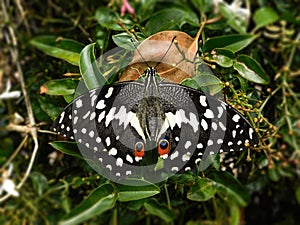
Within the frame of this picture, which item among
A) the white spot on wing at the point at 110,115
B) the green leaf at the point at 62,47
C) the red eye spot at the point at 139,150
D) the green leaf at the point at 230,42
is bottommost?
the red eye spot at the point at 139,150

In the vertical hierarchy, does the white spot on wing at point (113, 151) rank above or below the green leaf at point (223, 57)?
below

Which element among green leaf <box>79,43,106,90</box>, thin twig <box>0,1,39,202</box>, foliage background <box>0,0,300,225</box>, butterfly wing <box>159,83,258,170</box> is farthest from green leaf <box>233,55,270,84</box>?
thin twig <box>0,1,39,202</box>

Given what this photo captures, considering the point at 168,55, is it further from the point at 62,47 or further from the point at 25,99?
the point at 25,99

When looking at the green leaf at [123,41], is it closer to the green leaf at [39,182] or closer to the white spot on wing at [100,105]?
the white spot on wing at [100,105]

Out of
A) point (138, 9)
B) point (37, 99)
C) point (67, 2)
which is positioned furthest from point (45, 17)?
point (138, 9)

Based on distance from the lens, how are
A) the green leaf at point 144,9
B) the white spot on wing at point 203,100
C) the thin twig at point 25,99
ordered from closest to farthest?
the white spot on wing at point 203,100 → the green leaf at point 144,9 → the thin twig at point 25,99

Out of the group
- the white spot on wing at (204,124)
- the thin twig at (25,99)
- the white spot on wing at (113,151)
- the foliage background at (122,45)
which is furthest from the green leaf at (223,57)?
the thin twig at (25,99)
